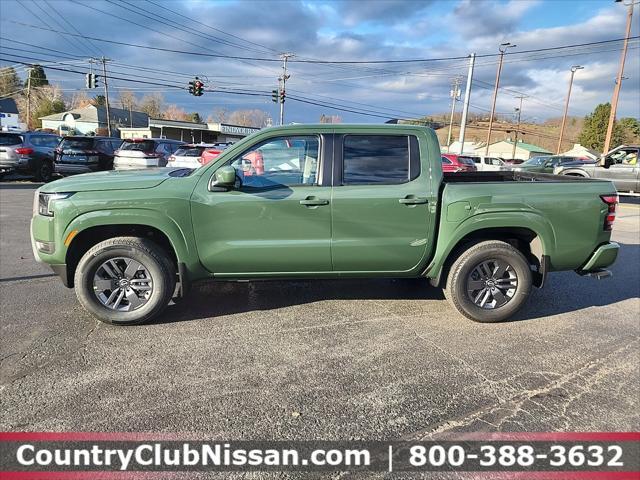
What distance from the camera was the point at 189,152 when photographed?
1583 cm

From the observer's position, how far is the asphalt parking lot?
283 centimetres

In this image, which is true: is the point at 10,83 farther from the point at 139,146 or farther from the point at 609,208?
the point at 609,208

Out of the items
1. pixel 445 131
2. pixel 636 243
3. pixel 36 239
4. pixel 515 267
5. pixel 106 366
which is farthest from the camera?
pixel 445 131

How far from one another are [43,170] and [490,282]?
16344 mm

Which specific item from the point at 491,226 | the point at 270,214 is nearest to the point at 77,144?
the point at 270,214

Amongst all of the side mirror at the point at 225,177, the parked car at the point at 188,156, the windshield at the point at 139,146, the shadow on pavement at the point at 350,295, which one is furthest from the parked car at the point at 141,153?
the side mirror at the point at 225,177

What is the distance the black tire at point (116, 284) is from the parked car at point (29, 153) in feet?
44.6

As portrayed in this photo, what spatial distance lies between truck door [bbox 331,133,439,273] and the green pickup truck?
0.01m

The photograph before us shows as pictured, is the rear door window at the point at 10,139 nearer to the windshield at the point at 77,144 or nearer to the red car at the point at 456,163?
the windshield at the point at 77,144

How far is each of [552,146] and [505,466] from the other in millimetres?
114601

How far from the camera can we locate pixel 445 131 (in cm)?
11394

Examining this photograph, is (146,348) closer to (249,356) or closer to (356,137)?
(249,356)

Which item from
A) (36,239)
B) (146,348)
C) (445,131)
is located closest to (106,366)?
(146,348)

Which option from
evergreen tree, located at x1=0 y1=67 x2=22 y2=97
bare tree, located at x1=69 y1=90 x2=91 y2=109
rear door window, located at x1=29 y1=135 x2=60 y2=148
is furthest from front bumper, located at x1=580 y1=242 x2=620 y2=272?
bare tree, located at x1=69 y1=90 x2=91 y2=109
